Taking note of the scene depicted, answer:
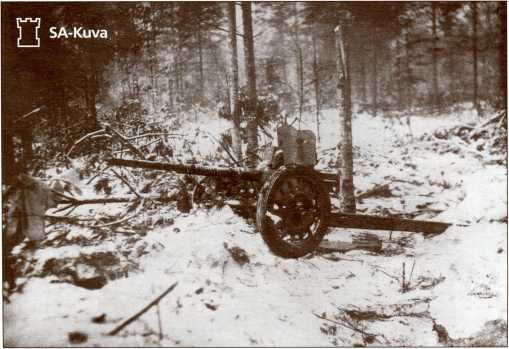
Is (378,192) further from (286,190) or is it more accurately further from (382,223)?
(286,190)

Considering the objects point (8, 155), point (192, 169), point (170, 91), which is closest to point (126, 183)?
point (192, 169)

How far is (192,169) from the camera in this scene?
4.23m

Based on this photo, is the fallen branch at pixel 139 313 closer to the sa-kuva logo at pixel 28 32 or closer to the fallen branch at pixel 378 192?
the sa-kuva logo at pixel 28 32

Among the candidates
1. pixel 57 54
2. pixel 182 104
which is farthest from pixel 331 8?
pixel 57 54

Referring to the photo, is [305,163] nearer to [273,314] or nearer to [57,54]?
[273,314]

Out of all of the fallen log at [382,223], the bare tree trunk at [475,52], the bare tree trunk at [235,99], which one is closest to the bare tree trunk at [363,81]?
the bare tree trunk at [475,52]

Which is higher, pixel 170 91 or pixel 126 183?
pixel 170 91

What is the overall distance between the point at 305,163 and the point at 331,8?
3.11 meters

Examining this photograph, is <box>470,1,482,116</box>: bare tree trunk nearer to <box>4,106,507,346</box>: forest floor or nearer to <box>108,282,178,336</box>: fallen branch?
<box>4,106,507,346</box>: forest floor

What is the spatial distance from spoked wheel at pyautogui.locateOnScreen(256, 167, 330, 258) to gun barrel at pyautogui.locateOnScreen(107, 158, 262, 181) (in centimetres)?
32

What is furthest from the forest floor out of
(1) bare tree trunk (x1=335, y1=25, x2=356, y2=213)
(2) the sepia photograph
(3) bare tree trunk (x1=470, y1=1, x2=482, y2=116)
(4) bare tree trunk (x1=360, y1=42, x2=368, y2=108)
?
(4) bare tree trunk (x1=360, y1=42, x2=368, y2=108)

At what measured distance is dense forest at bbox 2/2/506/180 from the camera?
405 centimetres

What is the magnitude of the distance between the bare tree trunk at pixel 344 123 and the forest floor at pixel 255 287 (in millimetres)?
1000

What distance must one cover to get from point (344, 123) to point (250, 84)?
58.3 inches
